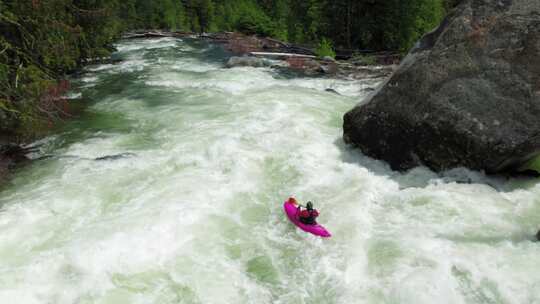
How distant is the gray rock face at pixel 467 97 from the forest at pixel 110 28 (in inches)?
275

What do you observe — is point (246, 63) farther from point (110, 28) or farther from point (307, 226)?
→ point (307, 226)

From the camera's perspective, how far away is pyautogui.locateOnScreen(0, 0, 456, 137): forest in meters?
8.13

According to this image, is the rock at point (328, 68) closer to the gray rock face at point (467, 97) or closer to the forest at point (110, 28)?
the forest at point (110, 28)

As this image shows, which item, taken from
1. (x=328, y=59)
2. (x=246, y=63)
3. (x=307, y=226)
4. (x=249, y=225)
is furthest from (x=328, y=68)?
(x=307, y=226)

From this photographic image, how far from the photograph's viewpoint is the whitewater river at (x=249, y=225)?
15.1 ft

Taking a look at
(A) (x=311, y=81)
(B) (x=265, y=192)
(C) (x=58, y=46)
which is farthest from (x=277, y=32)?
(B) (x=265, y=192)

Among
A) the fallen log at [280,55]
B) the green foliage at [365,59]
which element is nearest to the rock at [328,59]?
the fallen log at [280,55]

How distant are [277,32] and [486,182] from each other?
29285mm

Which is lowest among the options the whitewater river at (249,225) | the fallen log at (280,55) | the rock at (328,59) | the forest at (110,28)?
the whitewater river at (249,225)

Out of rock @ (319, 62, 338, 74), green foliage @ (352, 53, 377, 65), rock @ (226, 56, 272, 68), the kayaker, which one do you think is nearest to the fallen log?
rock @ (319, 62, 338, 74)

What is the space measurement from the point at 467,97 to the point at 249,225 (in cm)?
429

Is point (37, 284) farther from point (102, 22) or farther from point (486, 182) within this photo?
point (102, 22)

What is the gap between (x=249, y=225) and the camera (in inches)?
234

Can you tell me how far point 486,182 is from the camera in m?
6.64
